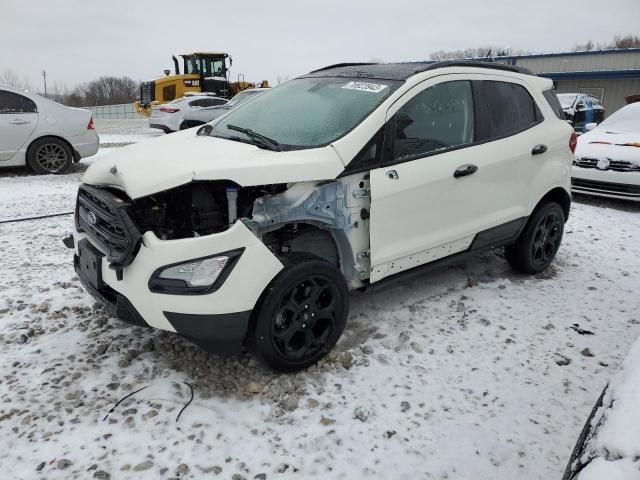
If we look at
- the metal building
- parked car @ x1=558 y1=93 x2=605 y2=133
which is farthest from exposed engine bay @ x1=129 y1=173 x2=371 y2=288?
the metal building

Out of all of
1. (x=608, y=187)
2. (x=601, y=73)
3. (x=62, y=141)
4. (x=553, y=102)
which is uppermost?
(x=601, y=73)

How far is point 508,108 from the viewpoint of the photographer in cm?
404

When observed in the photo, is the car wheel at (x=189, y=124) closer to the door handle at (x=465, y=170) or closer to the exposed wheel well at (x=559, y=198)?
the exposed wheel well at (x=559, y=198)

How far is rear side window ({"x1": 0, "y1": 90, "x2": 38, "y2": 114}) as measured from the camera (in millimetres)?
8298

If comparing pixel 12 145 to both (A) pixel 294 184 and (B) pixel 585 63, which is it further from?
(B) pixel 585 63

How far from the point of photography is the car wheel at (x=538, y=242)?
14.3 ft

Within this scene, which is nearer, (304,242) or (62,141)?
(304,242)

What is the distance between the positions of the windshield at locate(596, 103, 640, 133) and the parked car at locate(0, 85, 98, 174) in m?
9.23

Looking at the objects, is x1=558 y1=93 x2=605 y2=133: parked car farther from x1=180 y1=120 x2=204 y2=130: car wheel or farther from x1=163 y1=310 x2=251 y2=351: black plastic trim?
x1=163 y1=310 x2=251 y2=351: black plastic trim

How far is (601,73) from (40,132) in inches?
965

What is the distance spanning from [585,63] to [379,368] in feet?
90.3

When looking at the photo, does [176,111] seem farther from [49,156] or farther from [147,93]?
[147,93]

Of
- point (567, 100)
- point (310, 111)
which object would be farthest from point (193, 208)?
point (567, 100)

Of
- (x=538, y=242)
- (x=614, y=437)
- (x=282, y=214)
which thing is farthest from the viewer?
(x=538, y=242)
